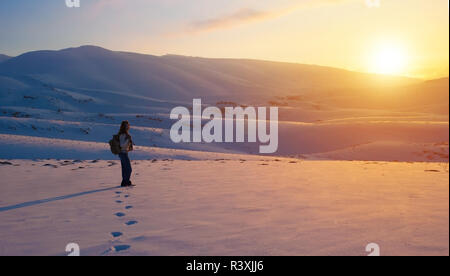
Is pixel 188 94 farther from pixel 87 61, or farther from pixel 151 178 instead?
pixel 151 178

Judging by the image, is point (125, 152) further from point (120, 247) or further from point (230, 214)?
point (120, 247)

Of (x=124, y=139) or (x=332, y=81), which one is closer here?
(x=124, y=139)

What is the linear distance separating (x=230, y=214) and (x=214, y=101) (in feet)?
196

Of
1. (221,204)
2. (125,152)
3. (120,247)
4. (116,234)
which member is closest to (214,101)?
(125,152)

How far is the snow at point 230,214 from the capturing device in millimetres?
4246

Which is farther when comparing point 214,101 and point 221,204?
point 214,101

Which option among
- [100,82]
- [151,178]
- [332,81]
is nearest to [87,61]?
[100,82]

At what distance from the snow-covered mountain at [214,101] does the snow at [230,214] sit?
31.4 ft

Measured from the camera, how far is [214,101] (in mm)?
65000

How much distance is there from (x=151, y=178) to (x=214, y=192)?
2.74 metres

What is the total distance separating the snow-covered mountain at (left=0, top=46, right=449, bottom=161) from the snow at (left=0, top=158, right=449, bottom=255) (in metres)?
9.57

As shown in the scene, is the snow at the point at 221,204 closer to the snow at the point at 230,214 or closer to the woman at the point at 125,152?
the snow at the point at 230,214

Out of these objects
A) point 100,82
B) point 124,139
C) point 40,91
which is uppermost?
point 100,82

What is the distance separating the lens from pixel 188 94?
79.9 metres
